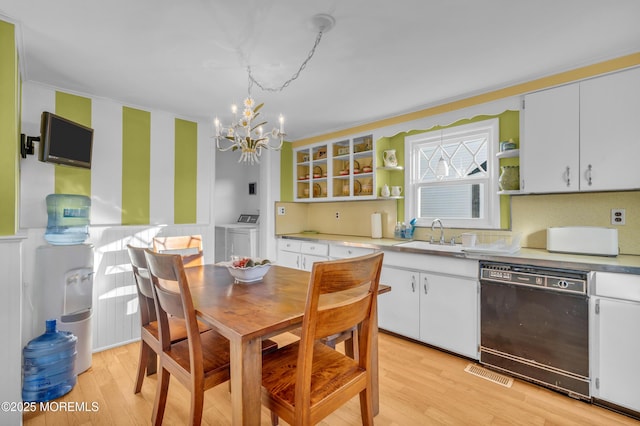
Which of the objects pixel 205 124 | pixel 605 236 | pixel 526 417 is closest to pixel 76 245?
pixel 205 124

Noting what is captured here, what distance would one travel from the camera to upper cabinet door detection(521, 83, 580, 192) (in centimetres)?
228

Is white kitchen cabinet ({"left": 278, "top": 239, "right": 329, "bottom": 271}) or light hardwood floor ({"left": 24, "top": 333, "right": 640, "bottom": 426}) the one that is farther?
white kitchen cabinet ({"left": 278, "top": 239, "right": 329, "bottom": 271})

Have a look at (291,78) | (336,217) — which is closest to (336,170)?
(336,217)

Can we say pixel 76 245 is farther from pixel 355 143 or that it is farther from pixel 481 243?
pixel 481 243

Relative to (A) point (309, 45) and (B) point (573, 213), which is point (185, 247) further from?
(B) point (573, 213)

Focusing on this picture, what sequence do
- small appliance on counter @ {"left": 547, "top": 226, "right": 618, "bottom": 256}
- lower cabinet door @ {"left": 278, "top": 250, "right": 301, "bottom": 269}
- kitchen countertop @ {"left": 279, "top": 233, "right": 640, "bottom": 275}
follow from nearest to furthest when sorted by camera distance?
kitchen countertop @ {"left": 279, "top": 233, "right": 640, "bottom": 275}, small appliance on counter @ {"left": 547, "top": 226, "right": 618, "bottom": 256}, lower cabinet door @ {"left": 278, "top": 250, "right": 301, "bottom": 269}

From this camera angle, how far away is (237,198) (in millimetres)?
5551

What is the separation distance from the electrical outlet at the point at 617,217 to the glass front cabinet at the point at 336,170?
205cm

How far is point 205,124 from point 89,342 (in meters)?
2.44

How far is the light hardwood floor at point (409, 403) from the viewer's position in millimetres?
1844

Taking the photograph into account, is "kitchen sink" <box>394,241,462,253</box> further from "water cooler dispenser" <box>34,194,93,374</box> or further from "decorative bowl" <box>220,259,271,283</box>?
"water cooler dispenser" <box>34,194,93,374</box>

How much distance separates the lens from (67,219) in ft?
8.57

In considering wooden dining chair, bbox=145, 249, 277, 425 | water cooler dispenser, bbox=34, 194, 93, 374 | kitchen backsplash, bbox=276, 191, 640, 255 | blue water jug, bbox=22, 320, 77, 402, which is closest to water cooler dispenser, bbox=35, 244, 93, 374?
water cooler dispenser, bbox=34, 194, 93, 374

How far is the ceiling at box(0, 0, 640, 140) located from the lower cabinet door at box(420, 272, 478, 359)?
1.71 m
